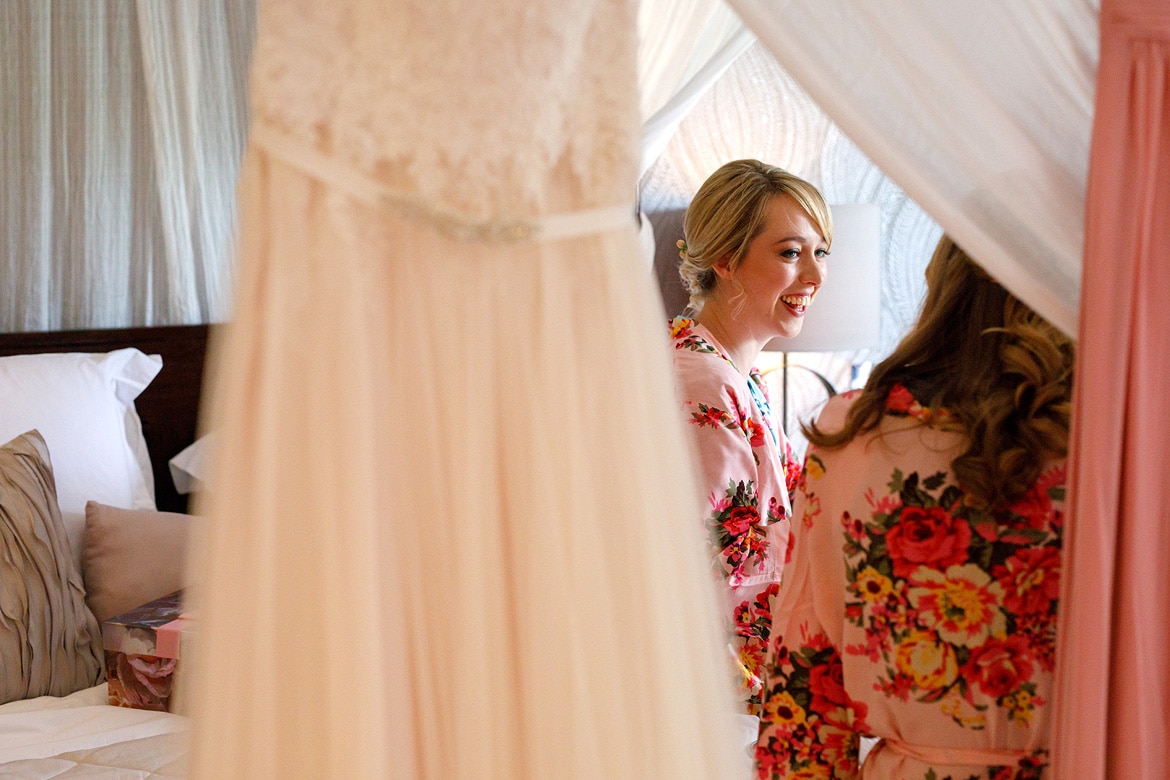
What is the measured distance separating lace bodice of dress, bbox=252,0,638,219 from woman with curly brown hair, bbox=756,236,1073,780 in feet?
Answer: 1.32

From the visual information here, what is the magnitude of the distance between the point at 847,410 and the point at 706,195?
3.62 ft

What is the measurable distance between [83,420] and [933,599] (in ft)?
6.18

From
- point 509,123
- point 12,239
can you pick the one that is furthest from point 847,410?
point 12,239

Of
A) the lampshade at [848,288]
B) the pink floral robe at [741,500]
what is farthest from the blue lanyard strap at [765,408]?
the lampshade at [848,288]

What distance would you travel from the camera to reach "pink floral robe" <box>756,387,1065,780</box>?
940 mm

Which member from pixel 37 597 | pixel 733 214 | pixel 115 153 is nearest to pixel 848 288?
pixel 733 214

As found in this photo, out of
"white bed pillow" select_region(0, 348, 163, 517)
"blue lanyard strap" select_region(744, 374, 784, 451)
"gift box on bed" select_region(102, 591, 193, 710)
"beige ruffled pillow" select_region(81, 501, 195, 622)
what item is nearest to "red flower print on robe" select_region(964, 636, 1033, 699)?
"blue lanyard strap" select_region(744, 374, 784, 451)

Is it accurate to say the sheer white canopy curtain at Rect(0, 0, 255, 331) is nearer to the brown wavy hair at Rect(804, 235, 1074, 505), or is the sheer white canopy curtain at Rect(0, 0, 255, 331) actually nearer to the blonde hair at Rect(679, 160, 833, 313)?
the blonde hair at Rect(679, 160, 833, 313)

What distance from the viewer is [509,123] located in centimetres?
79

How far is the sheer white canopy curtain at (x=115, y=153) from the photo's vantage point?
238 cm

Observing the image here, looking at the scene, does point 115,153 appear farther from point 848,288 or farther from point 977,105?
point 977,105

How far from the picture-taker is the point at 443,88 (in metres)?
0.78

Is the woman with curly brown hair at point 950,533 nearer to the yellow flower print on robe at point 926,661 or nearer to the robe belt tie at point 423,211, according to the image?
the yellow flower print on robe at point 926,661

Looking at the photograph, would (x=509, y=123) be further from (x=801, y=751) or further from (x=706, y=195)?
(x=706, y=195)
